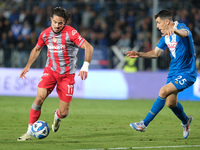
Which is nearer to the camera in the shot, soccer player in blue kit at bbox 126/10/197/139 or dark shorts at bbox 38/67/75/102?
soccer player in blue kit at bbox 126/10/197/139

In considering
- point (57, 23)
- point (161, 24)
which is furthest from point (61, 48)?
point (161, 24)

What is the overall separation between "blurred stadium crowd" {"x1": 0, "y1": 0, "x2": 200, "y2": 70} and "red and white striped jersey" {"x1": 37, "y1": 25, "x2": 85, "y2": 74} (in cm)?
1041

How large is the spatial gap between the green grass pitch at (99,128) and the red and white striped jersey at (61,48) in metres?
1.26

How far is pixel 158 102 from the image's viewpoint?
27.4ft

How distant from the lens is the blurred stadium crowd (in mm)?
19656

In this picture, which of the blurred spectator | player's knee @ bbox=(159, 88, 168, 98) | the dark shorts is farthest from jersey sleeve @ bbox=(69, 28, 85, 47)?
the blurred spectator

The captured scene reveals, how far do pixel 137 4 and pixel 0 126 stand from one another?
46.6 ft

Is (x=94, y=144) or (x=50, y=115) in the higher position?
(x=94, y=144)

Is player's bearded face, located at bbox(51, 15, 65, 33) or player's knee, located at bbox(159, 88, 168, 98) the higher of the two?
player's bearded face, located at bbox(51, 15, 65, 33)

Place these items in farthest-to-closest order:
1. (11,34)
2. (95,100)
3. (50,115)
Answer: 1. (11,34)
2. (95,100)
3. (50,115)

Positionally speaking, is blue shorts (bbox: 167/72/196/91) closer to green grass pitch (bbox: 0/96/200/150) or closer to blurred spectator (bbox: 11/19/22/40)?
green grass pitch (bbox: 0/96/200/150)

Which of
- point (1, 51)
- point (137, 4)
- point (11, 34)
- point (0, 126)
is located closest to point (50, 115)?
point (0, 126)

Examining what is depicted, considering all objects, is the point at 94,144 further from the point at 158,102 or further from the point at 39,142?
the point at 158,102

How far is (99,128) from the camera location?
9617 millimetres
